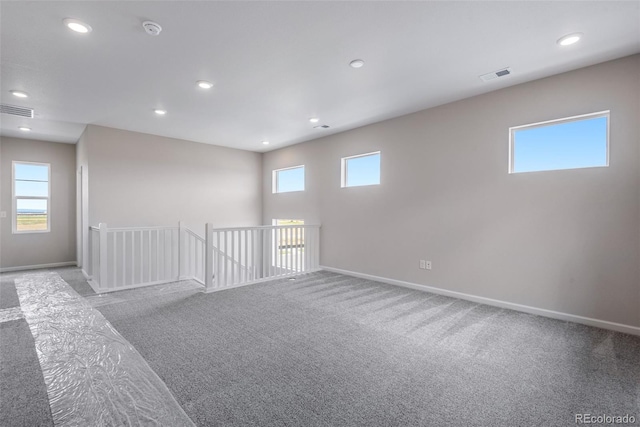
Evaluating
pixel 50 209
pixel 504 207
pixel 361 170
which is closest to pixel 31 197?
pixel 50 209

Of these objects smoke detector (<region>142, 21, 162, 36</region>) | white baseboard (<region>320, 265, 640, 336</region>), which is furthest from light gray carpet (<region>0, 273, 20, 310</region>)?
white baseboard (<region>320, 265, 640, 336</region>)

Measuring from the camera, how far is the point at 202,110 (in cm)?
419

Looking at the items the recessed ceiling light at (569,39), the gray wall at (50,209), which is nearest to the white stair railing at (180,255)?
the gray wall at (50,209)

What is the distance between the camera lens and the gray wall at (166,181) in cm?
490

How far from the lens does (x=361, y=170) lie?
5.13 meters

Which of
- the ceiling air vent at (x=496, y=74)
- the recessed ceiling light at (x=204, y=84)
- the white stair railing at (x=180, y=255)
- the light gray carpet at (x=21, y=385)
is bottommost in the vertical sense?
the light gray carpet at (x=21, y=385)

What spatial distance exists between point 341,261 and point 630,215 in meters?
3.69

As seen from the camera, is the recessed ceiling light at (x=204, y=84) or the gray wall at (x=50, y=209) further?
the gray wall at (x=50, y=209)

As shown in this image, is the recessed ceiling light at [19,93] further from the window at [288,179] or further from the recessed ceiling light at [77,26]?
the window at [288,179]

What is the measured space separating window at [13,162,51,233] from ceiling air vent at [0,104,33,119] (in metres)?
2.05

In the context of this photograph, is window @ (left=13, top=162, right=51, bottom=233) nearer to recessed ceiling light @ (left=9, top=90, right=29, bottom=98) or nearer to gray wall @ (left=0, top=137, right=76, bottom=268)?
Answer: gray wall @ (left=0, top=137, right=76, bottom=268)

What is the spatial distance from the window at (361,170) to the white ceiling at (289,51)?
914 millimetres

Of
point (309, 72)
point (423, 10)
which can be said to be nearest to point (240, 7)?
point (309, 72)

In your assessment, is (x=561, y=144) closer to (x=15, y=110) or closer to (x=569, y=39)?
(x=569, y=39)
